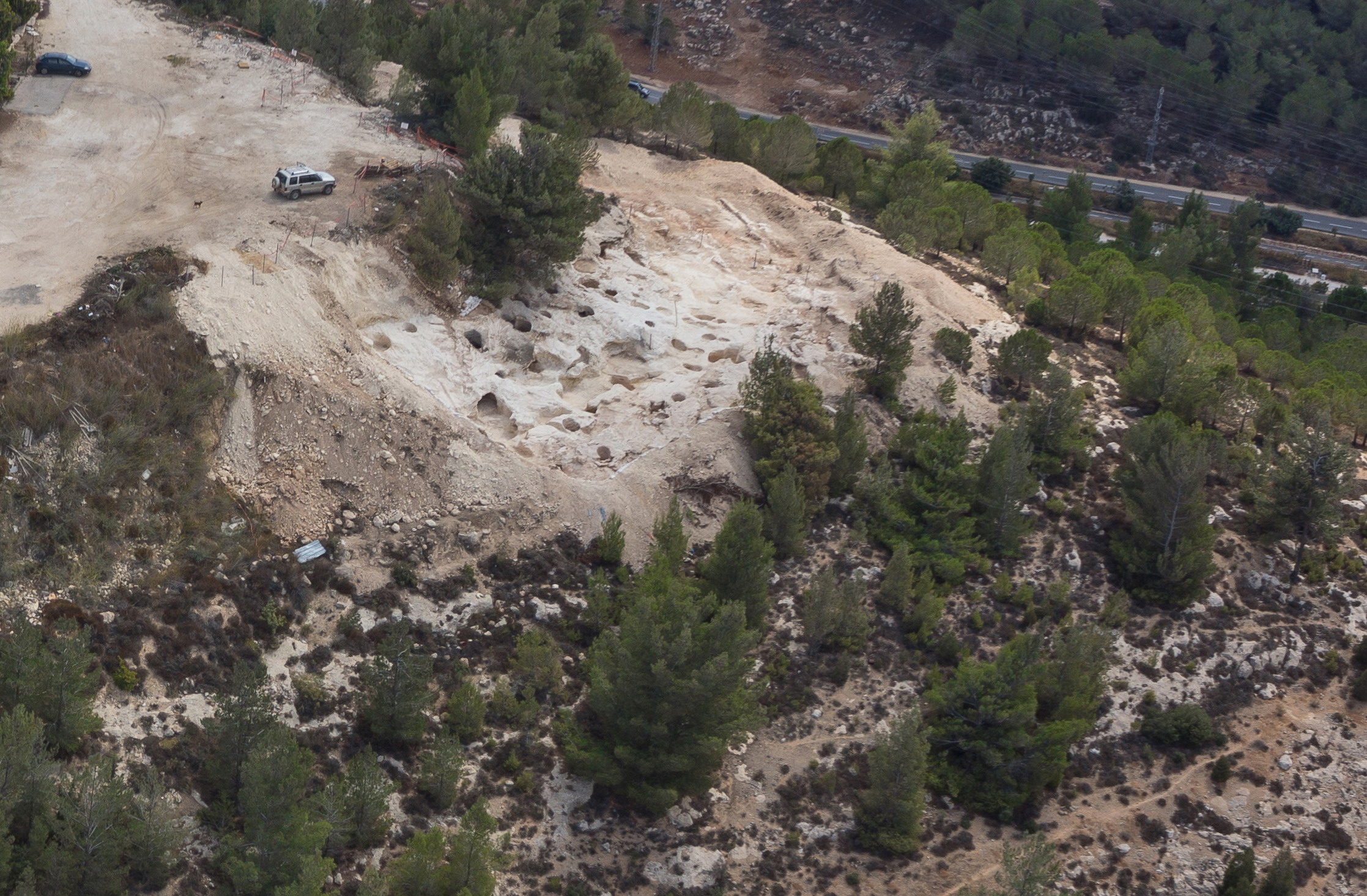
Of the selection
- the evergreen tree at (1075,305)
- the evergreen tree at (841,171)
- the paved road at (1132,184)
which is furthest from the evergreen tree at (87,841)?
the paved road at (1132,184)

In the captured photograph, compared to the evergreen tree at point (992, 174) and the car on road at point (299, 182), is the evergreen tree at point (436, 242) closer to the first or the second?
the car on road at point (299, 182)

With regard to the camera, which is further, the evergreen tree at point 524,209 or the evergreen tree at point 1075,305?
the evergreen tree at point 1075,305

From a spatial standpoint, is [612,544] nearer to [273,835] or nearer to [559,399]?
[559,399]

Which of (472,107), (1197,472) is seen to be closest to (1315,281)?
(1197,472)

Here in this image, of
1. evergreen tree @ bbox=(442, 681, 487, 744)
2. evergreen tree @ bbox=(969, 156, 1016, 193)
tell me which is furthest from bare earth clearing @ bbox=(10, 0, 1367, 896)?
evergreen tree @ bbox=(969, 156, 1016, 193)

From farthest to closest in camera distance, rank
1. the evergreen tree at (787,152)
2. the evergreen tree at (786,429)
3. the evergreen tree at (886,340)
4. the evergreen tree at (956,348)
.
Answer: the evergreen tree at (787,152), the evergreen tree at (956,348), the evergreen tree at (886,340), the evergreen tree at (786,429)

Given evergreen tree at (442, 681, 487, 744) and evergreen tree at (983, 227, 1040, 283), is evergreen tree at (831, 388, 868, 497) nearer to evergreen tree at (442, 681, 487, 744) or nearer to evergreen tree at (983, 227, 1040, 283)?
evergreen tree at (442, 681, 487, 744)
